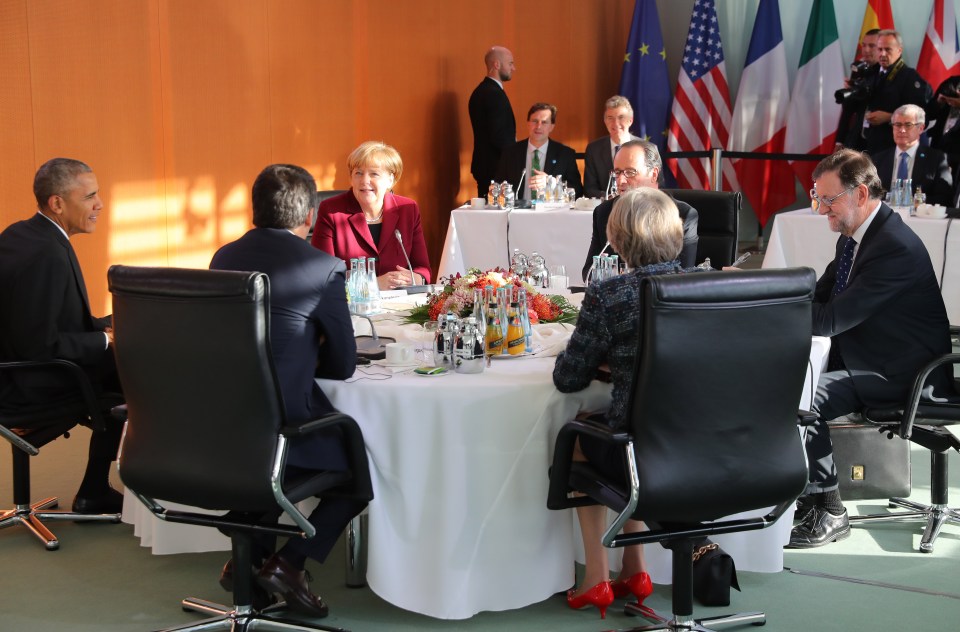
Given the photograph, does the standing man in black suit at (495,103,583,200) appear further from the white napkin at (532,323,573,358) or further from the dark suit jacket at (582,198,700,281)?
the white napkin at (532,323,573,358)

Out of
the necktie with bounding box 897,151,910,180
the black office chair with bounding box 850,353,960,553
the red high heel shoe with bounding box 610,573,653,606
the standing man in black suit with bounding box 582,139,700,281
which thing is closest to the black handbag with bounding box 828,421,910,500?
the black office chair with bounding box 850,353,960,553

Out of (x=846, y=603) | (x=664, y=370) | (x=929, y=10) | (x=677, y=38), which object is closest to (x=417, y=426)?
(x=664, y=370)

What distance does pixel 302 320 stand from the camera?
9.87 ft

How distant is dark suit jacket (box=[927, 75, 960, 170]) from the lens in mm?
7973

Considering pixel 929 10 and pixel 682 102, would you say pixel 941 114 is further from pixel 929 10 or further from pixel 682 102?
pixel 682 102

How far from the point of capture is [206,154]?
22.9 ft

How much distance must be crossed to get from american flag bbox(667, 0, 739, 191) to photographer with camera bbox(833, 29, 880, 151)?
4.78 feet

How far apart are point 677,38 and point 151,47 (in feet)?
21.6

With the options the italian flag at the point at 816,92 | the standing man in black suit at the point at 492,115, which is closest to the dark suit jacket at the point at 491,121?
the standing man in black suit at the point at 492,115

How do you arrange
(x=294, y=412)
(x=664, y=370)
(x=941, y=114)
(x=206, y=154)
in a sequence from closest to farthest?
(x=664, y=370)
(x=294, y=412)
(x=206, y=154)
(x=941, y=114)

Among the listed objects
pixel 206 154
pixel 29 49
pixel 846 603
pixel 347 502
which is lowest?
pixel 846 603

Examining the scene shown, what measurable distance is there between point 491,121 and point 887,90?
9.99 feet

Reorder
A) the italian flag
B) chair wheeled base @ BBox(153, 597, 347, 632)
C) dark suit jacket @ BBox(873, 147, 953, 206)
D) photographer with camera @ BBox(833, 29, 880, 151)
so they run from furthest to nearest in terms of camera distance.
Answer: the italian flag, photographer with camera @ BBox(833, 29, 880, 151), dark suit jacket @ BBox(873, 147, 953, 206), chair wheeled base @ BBox(153, 597, 347, 632)

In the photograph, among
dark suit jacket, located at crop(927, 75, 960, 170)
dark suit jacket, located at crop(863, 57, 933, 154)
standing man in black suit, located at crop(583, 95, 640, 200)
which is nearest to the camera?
dark suit jacket, located at crop(927, 75, 960, 170)
